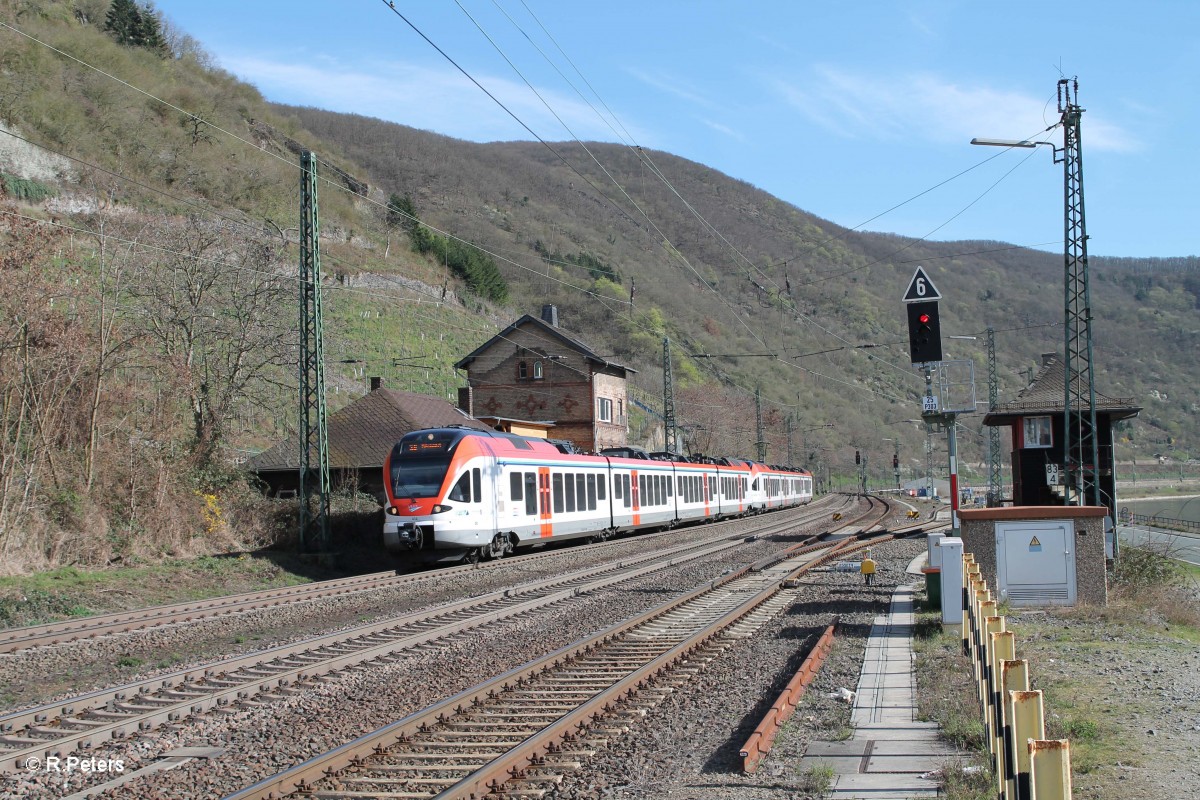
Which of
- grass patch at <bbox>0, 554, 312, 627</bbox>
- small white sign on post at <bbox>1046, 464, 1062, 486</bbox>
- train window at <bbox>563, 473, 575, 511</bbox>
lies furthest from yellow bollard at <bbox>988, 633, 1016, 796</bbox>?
small white sign on post at <bbox>1046, 464, 1062, 486</bbox>

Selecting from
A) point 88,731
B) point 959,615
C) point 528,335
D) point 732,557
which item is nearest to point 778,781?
point 88,731

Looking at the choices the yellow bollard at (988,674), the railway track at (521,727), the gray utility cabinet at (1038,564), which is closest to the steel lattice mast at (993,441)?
the gray utility cabinet at (1038,564)

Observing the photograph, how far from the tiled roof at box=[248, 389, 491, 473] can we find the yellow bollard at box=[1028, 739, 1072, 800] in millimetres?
26559

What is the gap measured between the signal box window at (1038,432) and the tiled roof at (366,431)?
1884cm

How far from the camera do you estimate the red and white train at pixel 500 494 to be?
20.8 meters

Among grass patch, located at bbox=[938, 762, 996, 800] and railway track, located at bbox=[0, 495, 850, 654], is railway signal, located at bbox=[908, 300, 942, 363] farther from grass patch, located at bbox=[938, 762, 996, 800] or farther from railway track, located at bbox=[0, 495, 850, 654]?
railway track, located at bbox=[0, 495, 850, 654]

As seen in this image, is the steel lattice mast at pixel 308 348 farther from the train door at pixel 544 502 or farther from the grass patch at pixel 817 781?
the grass patch at pixel 817 781

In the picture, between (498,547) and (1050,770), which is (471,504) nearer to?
(498,547)

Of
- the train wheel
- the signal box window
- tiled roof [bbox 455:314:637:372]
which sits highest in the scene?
tiled roof [bbox 455:314:637:372]

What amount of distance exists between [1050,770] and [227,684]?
7709 mm

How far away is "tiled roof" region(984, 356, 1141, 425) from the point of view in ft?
102

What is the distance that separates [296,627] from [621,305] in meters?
84.7

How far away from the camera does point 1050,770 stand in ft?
11.9

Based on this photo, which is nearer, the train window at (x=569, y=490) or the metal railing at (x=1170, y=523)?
the train window at (x=569, y=490)
